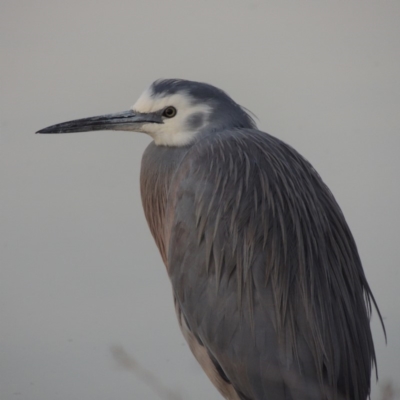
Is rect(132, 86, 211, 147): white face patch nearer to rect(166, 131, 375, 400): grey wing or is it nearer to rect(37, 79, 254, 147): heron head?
rect(37, 79, 254, 147): heron head

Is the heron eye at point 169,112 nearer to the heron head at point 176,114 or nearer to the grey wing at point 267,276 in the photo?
the heron head at point 176,114

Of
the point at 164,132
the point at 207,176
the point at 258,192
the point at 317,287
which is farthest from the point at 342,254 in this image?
the point at 164,132

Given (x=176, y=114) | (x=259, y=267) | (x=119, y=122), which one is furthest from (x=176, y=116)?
(x=259, y=267)

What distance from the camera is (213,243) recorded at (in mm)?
1850

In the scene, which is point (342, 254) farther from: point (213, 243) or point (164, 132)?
point (164, 132)

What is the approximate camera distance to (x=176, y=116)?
203 cm

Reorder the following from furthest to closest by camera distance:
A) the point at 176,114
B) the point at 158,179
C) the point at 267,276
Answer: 1. the point at 158,179
2. the point at 176,114
3. the point at 267,276

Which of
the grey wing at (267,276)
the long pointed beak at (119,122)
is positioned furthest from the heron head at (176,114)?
the grey wing at (267,276)

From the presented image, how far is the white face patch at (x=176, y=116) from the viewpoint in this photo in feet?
6.59

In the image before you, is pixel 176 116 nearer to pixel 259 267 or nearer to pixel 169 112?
pixel 169 112

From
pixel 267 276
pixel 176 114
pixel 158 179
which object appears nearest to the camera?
pixel 267 276

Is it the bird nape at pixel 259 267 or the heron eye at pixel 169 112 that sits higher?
the heron eye at pixel 169 112

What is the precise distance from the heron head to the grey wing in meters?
0.10

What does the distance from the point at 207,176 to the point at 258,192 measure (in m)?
0.13
